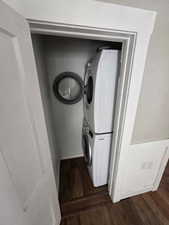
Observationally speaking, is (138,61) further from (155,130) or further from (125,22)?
(155,130)

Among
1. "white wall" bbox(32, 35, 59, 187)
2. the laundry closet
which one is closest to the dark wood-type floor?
the laundry closet

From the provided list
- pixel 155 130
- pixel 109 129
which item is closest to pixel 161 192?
pixel 155 130

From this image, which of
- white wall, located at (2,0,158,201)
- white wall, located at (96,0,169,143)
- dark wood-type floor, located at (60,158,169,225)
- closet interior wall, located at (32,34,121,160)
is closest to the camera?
white wall, located at (2,0,158,201)

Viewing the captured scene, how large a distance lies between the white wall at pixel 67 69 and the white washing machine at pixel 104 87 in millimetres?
622

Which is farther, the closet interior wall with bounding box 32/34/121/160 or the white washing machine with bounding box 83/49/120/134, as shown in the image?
the closet interior wall with bounding box 32/34/121/160

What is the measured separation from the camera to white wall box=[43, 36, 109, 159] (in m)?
1.54

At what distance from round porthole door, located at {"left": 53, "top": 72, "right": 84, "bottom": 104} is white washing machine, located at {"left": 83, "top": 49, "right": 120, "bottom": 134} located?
0.64m

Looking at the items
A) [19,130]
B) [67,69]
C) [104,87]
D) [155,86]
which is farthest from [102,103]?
[67,69]

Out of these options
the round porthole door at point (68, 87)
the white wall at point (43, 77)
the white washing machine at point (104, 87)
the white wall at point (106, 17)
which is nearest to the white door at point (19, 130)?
the white wall at point (106, 17)

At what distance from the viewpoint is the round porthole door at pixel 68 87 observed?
5.50 ft

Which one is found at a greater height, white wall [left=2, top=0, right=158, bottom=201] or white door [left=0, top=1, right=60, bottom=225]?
white wall [left=2, top=0, right=158, bottom=201]

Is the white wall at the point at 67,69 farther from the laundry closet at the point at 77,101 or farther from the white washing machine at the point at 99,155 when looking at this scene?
the white washing machine at the point at 99,155

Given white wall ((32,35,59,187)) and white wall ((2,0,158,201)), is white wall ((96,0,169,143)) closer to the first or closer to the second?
white wall ((2,0,158,201))

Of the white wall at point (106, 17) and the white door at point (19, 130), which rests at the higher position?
the white wall at point (106, 17)
